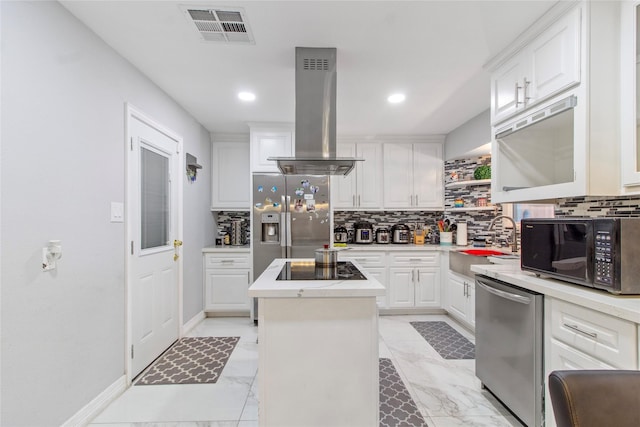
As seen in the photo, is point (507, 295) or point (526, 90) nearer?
point (507, 295)

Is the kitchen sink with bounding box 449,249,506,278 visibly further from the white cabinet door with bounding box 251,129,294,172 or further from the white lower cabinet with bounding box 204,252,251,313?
the white lower cabinet with bounding box 204,252,251,313

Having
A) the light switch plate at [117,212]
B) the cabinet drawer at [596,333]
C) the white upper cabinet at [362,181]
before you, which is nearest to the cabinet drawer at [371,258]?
the white upper cabinet at [362,181]

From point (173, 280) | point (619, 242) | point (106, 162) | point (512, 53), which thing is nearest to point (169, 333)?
point (173, 280)

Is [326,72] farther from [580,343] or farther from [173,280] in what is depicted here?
[173,280]

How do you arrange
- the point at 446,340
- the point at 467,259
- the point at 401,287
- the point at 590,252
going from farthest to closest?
the point at 401,287 → the point at 467,259 → the point at 446,340 → the point at 590,252

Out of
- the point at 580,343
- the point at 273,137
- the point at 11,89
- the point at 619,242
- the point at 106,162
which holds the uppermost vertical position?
the point at 273,137

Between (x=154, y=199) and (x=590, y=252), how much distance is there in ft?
10.1

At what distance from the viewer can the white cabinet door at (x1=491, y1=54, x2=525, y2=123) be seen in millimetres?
1966

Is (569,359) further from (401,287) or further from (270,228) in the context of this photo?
(270,228)

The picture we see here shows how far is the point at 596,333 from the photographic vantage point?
1.29 metres

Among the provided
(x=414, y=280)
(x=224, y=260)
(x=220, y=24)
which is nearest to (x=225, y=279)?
(x=224, y=260)

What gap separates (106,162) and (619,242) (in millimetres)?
2905

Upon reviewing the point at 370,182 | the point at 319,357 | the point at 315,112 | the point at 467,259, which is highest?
the point at 315,112

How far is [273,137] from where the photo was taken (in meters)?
3.72
